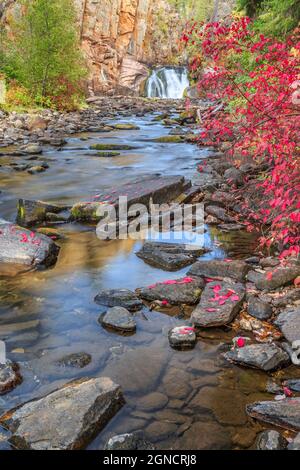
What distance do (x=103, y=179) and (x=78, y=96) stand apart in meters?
18.4

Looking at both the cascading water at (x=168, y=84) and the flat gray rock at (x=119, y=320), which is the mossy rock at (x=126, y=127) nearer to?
the flat gray rock at (x=119, y=320)

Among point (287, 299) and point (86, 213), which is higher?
point (86, 213)

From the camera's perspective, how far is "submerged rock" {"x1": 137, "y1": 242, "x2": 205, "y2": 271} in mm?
5793

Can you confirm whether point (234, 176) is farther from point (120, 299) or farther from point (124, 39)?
point (124, 39)

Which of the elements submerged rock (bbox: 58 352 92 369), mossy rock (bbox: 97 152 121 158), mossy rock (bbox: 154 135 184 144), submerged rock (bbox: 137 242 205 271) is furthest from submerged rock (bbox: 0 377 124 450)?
mossy rock (bbox: 154 135 184 144)

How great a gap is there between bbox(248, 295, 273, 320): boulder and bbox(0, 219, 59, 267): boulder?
116 inches

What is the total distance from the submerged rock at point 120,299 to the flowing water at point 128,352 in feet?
0.39

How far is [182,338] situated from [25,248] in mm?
2920

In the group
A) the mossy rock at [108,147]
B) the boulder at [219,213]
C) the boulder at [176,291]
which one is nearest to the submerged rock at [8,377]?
the boulder at [176,291]

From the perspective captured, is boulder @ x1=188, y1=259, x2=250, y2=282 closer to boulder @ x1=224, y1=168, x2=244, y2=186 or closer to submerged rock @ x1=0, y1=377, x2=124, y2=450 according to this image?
submerged rock @ x1=0, y1=377, x2=124, y2=450

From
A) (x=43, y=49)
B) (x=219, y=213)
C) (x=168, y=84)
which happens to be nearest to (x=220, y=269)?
(x=219, y=213)

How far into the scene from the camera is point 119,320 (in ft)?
14.2

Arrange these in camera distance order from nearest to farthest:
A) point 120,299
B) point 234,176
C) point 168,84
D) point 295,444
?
point 295,444 < point 120,299 < point 234,176 < point 168,84

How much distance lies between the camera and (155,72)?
43.1 m
